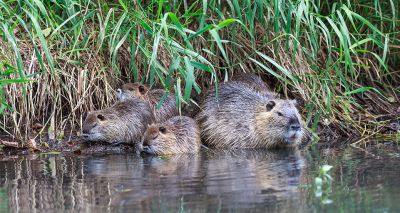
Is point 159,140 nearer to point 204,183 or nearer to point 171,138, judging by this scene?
point 171,138

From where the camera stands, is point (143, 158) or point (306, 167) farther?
point (143, 158)

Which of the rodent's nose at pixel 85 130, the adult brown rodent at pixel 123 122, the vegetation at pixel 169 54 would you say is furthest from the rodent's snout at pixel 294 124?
the rodent's nose at pixel 85 130

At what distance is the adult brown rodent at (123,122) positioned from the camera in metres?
6.19

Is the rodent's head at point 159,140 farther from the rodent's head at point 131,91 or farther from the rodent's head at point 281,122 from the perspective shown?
the rodent's head at point 281,122

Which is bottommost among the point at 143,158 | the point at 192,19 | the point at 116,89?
the point at 143,158

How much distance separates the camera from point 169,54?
6.19 m

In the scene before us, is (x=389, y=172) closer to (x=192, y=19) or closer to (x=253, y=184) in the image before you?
(x=253, y=184)

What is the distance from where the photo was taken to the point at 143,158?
5793 mm

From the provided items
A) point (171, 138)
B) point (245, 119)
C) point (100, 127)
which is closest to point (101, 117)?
point (100, 127)

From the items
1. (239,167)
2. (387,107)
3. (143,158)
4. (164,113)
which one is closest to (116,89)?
(164,113)

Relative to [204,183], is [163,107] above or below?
above

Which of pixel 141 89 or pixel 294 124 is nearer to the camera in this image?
pixel 294 124

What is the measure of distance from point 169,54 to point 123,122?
2.00 feet

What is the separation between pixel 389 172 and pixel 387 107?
234 centimetres
